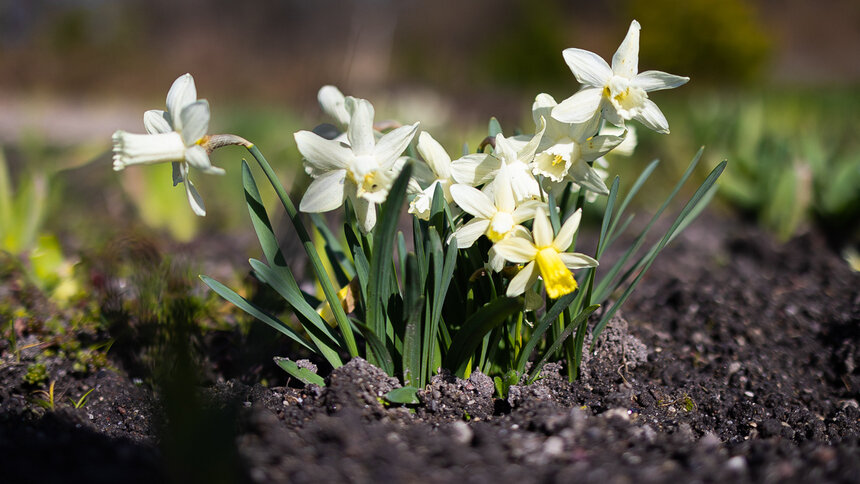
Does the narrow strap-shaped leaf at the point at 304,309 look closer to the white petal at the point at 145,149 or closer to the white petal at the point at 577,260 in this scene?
the white petal at the point at 145,149

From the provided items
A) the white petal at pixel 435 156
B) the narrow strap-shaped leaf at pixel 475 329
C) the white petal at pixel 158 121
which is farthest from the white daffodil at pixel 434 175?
the white petal at pixel 158 121

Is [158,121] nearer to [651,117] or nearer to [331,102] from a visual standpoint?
[331,102]

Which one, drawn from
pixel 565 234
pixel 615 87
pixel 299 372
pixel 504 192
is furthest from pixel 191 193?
pixel 615 87

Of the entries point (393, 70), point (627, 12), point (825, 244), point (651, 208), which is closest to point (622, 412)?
point (825, 244)

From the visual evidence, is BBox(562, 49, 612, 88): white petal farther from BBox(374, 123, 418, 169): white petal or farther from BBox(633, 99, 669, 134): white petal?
BBox(374, 123, 418, 169): white petal

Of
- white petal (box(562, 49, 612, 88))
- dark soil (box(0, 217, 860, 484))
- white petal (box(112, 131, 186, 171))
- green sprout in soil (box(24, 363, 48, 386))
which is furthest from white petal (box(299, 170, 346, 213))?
green sprout in soil (box(24, 363, 48, 386))
